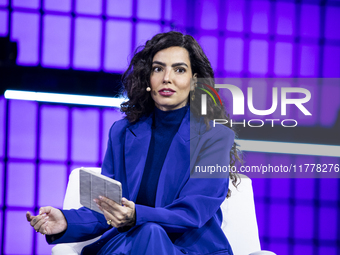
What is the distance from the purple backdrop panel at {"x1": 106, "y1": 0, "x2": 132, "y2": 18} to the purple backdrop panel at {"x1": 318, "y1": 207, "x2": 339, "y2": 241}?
2.43 meters

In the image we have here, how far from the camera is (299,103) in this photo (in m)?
3.00

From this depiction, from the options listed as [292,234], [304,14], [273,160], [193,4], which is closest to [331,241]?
[292,234]

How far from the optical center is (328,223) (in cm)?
307

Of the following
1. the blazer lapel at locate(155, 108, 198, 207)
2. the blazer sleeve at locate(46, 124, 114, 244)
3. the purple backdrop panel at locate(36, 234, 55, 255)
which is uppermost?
the blazer lapel at locate(155, 108, 198, 207)

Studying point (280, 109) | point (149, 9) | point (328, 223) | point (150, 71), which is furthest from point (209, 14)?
point (328, 223)

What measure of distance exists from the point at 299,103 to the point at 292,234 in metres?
1.16

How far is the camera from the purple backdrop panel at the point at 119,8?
2963 millimetres

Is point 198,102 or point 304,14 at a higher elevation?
point 304,14

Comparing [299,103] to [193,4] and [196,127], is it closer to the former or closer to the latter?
[193,4]

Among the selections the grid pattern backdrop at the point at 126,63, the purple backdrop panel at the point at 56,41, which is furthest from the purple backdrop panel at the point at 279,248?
the purple backdrop panel at the point at 56,41

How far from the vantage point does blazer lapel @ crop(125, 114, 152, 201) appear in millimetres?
1675

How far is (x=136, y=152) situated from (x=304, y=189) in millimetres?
1922

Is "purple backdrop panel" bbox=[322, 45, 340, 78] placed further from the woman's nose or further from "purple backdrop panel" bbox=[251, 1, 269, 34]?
the woman's nose

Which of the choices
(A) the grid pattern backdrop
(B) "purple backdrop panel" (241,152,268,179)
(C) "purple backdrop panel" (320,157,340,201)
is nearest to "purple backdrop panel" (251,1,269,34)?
(A) the grid pattern backdrop
